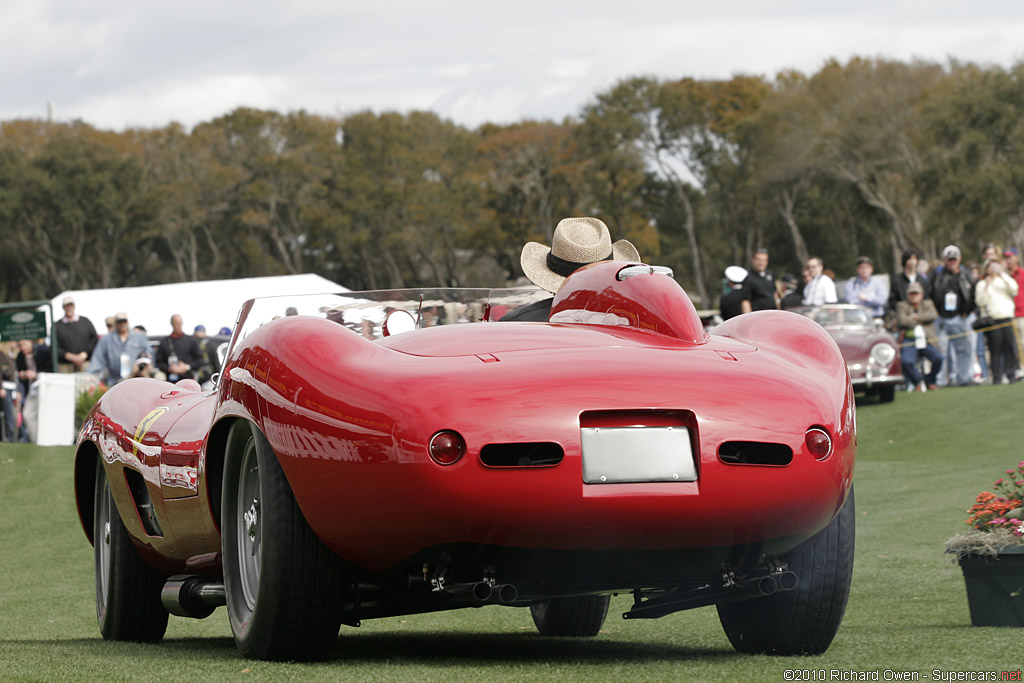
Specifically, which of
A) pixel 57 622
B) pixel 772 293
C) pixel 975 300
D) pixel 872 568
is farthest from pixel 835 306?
pixel 57 622

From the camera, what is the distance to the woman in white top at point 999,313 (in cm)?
1858

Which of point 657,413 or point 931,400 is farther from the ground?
point 657,413

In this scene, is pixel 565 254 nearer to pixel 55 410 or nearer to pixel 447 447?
pixel 447 447

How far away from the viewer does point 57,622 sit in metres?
7.09

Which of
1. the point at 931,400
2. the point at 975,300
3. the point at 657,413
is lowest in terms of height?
the point at 931,400

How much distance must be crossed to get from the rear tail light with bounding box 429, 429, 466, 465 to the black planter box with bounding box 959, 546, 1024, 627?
2.75 m

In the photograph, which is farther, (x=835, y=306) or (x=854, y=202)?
(x=854, y=202)

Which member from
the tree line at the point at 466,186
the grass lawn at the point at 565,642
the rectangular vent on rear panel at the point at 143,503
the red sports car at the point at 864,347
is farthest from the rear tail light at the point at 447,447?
the tree line at the point at 466,186

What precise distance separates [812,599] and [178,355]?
52.4 ft

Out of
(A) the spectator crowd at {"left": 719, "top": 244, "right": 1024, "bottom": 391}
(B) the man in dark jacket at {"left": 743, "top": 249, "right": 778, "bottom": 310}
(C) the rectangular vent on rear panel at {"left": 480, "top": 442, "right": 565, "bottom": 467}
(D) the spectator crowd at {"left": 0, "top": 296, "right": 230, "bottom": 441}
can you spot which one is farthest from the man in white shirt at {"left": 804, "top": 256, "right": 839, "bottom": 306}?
(C) the rectangular vent on rear panel at {"left": 480, "top": 442, "right": 565, "bottom": 467}

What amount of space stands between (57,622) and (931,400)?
14.1m

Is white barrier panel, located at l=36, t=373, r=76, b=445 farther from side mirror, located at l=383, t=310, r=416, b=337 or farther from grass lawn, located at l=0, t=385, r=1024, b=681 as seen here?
side mirror, located at l=383, t=310, r=416, b=337

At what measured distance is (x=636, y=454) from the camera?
3.49 meters

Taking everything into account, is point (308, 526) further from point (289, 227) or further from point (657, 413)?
point (289, 227)
